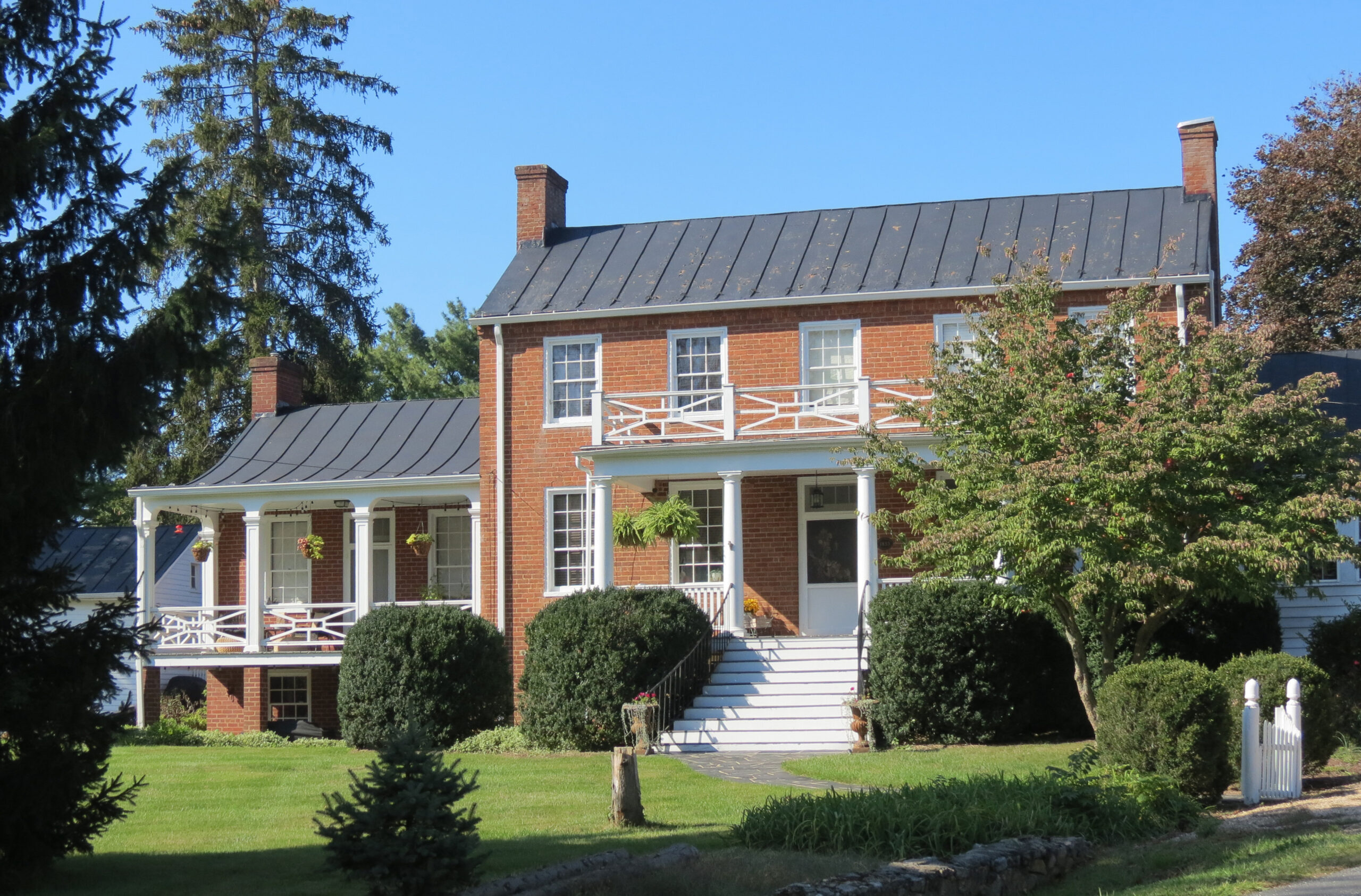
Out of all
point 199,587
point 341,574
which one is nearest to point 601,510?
point 341,574

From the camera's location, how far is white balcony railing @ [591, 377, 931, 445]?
2095 cm

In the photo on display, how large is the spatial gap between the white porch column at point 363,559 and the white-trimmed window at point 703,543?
5.06 m

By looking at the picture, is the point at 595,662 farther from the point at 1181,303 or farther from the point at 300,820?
the point at 1181,303

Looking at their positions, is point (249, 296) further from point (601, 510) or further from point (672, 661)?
point (672, 661)

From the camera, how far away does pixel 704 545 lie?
2309 centimetres

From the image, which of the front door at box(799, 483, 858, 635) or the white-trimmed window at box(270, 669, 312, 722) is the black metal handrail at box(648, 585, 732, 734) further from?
the white-trimmed window at box(270, 669, 312, 722)

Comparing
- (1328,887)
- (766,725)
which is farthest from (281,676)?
(1328,887)

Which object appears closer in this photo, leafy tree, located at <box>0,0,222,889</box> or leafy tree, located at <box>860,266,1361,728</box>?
leafy tree, located at <box>0,0,222,889</box>

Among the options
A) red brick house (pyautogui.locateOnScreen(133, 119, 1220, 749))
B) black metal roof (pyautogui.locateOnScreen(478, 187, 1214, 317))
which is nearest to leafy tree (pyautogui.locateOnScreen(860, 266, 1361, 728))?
red brick house (pyautogui.locateOnScreen(133, 119, 1220, 749))

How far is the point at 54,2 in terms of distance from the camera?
9.53 metres

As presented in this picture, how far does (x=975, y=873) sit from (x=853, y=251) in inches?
593

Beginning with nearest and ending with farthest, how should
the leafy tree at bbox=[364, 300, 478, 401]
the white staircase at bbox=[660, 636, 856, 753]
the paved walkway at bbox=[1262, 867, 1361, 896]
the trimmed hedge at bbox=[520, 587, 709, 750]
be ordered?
the paved walkway at bbox=[1262, 867, 1361, 896] < the white staircase at bbox=[660, 636, 856, 753] < the trimmed hedge at bbox=[520, 587, 709, 750] < the leafy tree at bbox=[364, 300, 478, 401]

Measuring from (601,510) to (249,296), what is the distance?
1547 cm

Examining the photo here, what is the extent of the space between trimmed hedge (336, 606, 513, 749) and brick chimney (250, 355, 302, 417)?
8.92 meters
